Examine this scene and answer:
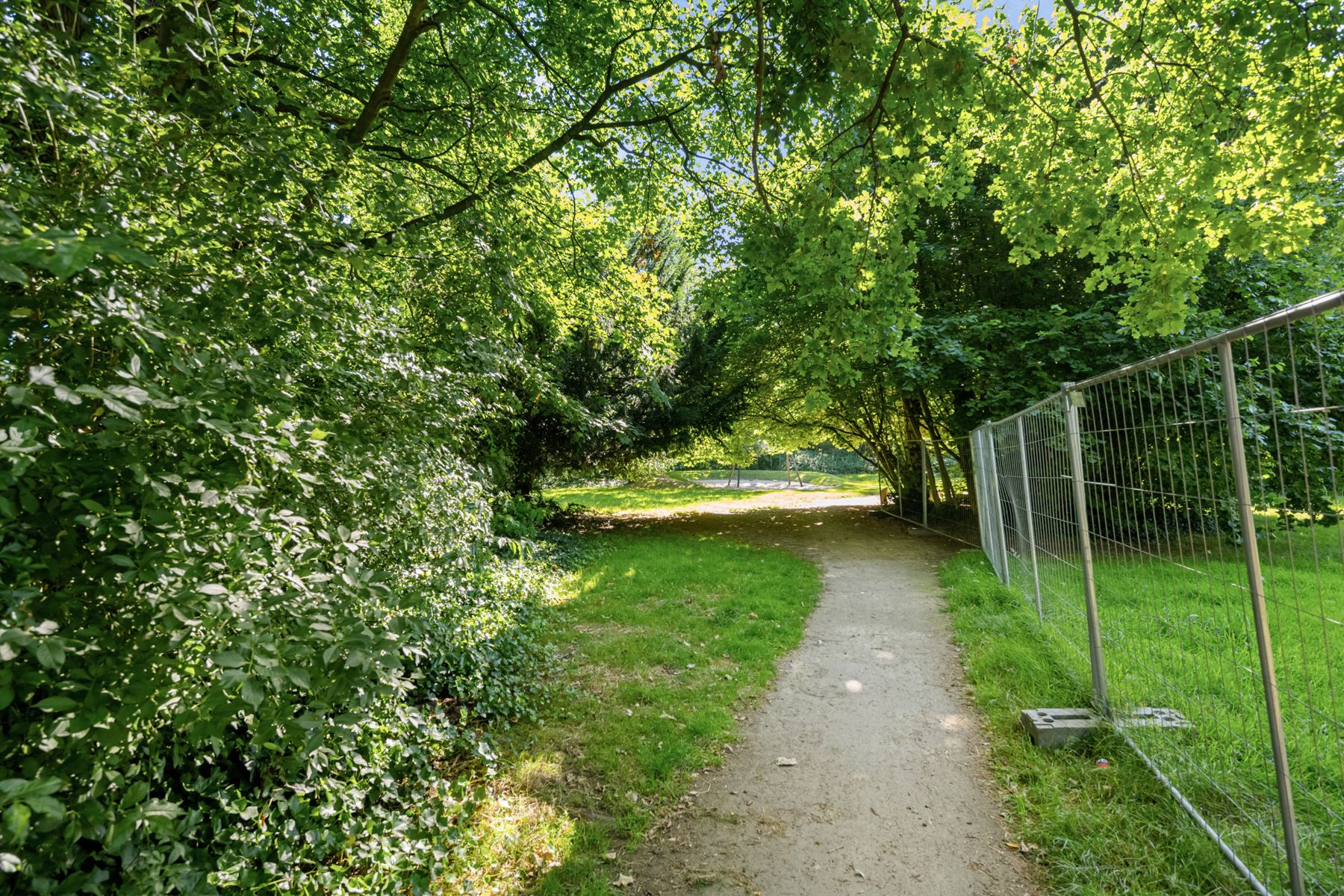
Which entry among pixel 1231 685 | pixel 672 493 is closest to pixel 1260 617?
pixel 1231 685

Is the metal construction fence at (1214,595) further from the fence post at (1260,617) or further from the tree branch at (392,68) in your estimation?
the tree branch at (392,68)

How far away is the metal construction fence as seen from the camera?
2207 mm

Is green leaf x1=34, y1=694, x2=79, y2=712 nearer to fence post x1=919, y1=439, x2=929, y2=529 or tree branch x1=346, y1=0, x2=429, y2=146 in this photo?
tree branch x1=346, y1=0, x2=429, y2=146

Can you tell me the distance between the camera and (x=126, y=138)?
1904 mm

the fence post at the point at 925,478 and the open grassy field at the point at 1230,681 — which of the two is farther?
the fence post at the point at 925,478


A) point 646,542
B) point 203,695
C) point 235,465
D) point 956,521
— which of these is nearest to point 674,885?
point 203,695

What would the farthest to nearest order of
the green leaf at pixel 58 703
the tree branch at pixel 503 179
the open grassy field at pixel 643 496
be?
the open grassy field at pixel 643 496 → the tree branch at pixel 503 179 → the green leaf at pixel 58 703

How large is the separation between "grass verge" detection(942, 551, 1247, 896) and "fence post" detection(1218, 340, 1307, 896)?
42cm

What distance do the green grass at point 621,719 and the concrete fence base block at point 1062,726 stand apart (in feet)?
6.12

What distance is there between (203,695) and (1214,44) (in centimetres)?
694

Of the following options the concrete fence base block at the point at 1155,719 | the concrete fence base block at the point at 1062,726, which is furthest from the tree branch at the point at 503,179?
the concrete fence base block at the point at 1155,719

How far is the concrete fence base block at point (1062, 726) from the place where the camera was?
143 inches

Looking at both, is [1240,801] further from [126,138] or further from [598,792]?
[126,138]

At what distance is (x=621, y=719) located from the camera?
4422mm
